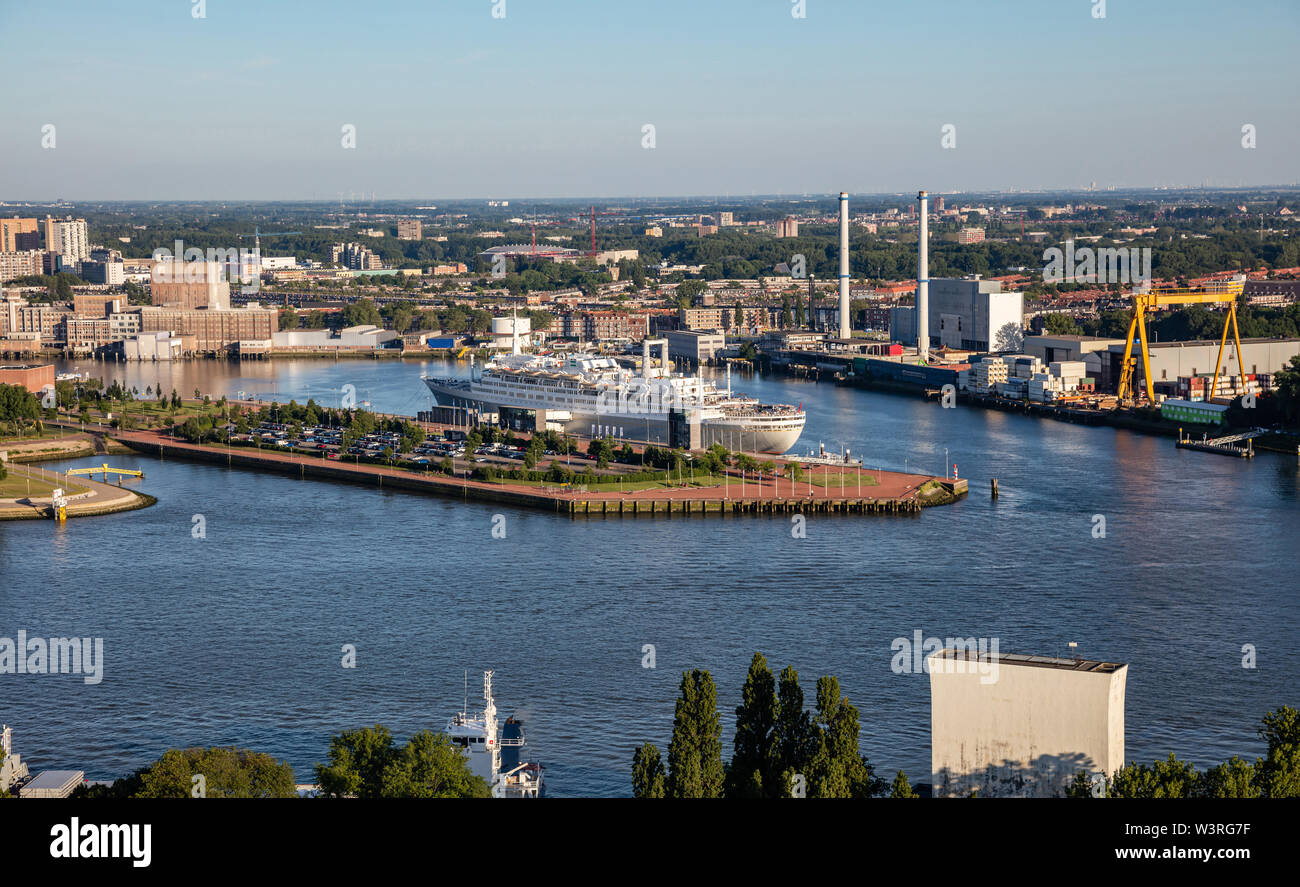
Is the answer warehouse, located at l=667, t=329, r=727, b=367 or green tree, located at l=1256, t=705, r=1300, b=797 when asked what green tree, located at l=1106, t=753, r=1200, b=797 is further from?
warehouse, located at l=667, t=329, r=727, b=367

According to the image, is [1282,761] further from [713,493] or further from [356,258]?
[356,258]

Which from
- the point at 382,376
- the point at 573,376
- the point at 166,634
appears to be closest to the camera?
the point at 166,634

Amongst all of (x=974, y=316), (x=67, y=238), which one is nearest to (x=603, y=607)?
(x=974, y=316)

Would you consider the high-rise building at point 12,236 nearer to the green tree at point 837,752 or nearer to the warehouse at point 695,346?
the warehouse at point 695,346

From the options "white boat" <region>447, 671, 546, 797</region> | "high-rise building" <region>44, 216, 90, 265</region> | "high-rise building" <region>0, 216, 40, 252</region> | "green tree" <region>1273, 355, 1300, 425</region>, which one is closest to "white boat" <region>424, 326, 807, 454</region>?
"green tree" <region>1273, 355, 1300, 425</region>
